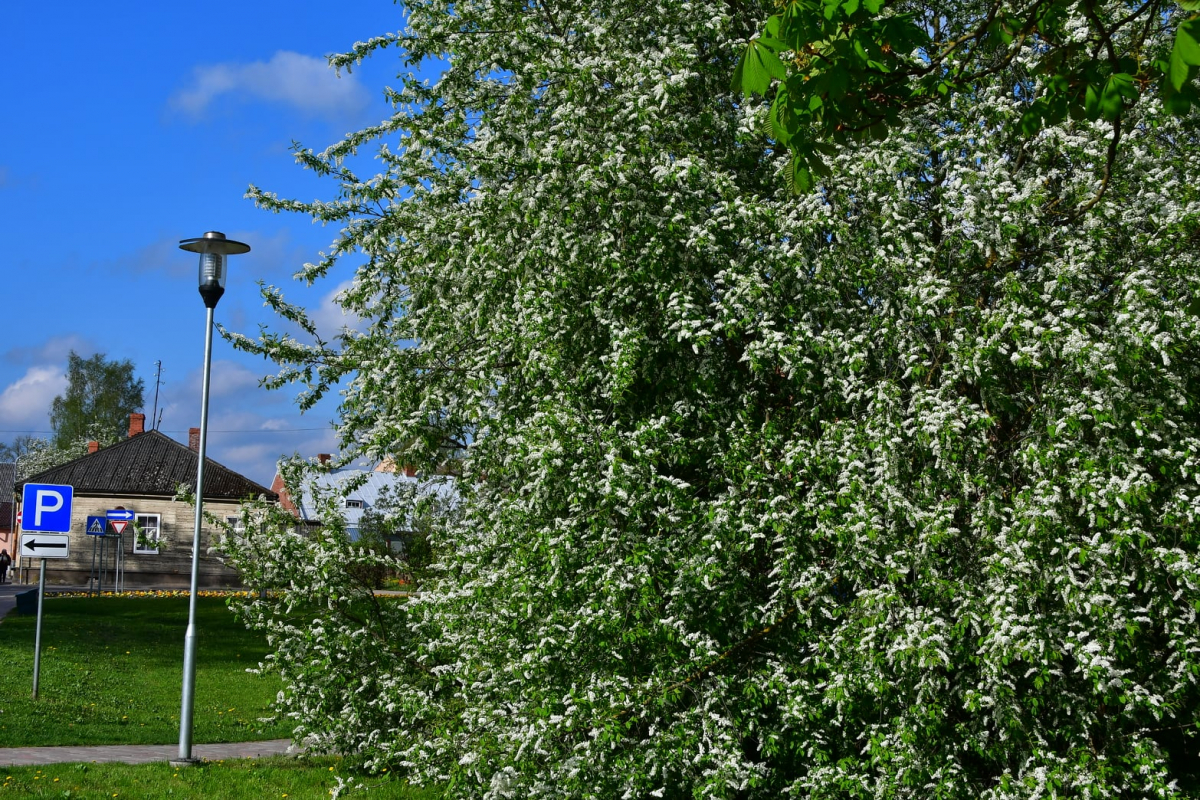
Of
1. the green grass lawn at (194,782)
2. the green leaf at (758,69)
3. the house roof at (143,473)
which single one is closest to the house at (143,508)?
the house roof at (143,473)

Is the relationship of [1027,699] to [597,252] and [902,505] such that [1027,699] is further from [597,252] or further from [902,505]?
[597,252]

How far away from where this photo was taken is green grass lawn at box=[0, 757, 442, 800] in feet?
33.6

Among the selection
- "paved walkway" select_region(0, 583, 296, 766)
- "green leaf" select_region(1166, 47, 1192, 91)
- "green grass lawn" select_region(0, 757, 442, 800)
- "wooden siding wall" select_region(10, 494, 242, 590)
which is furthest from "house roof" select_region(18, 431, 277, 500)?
"green leaf" select_region(1166, 47, 1192, 91)

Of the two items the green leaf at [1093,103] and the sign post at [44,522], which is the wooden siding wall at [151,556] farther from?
the green leaf at [1093,103]

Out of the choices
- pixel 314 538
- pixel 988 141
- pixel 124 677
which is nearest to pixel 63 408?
pixel 124 677

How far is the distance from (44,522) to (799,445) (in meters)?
13.1

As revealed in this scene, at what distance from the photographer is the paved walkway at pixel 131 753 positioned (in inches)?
486

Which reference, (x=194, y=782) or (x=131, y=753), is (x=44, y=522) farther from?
(x=194, y=782)

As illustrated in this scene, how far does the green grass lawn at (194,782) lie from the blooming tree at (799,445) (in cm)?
115

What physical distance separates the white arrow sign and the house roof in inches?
1178

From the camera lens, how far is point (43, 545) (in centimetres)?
1625

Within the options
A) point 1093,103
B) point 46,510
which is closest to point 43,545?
point 46,510

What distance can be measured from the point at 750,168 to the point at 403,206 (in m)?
3.49

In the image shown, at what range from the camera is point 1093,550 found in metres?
6.68
